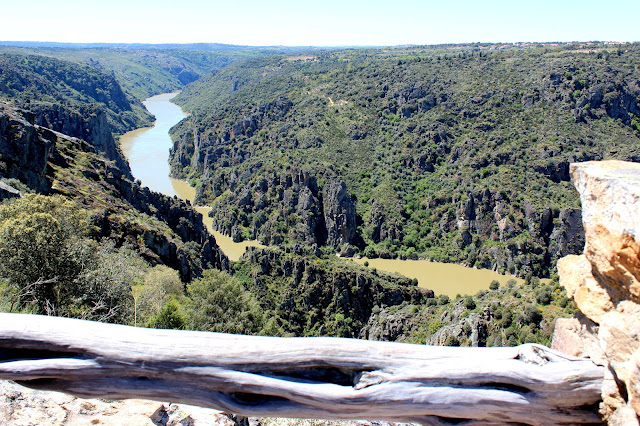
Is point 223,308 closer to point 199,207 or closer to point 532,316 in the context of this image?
point 532,316

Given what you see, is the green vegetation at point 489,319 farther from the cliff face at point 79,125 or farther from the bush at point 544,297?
the cliff face at point 79,125

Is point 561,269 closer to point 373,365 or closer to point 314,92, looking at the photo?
point 373,365

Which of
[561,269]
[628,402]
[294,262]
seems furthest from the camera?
[294,262]

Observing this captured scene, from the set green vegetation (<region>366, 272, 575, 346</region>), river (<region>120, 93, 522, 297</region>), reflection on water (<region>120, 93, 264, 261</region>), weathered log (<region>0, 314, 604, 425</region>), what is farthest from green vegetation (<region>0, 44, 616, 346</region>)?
weathered log (<region>0, 314, 604, 425</region>)

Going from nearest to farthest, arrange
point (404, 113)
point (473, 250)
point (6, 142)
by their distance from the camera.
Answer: point (6, 142) < point (473, 250) < point (404, 113)

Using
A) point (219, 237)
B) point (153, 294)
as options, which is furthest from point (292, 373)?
point (219, 237)

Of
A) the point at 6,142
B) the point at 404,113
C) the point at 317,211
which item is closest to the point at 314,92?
the point at 404,113

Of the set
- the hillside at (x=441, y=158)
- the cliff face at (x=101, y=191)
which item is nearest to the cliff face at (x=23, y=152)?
the cliff face at (x=101, y=191)
